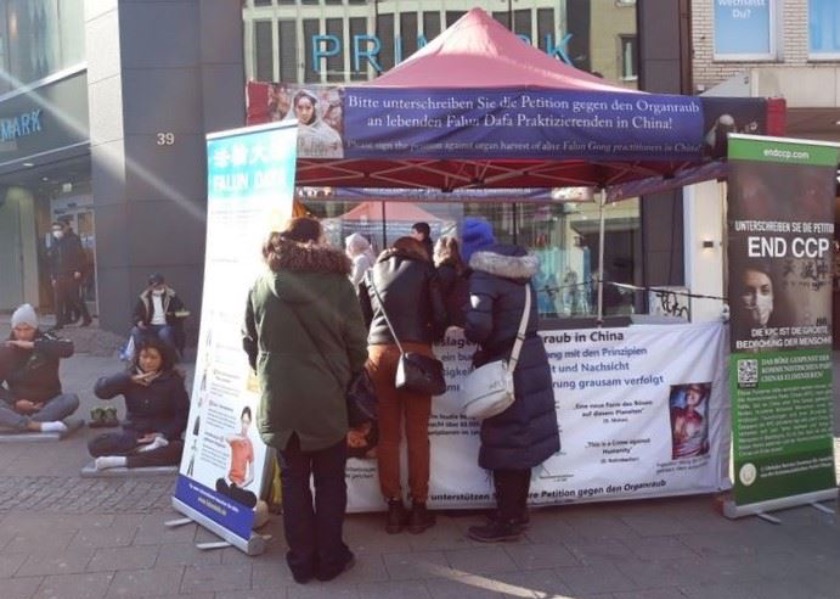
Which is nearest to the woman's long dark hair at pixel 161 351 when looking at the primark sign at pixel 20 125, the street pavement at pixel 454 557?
the street pavement at pixel 454 557

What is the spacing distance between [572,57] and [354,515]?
1010 centimetres

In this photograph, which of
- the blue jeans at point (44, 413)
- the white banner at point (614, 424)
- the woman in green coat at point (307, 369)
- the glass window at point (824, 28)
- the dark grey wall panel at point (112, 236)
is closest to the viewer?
the woman in green coat at point (307, 369)

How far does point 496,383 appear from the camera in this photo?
15.6ft

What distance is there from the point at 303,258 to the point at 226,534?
1762 millimetres

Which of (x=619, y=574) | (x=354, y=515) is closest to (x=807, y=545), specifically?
(x=619, y=574)

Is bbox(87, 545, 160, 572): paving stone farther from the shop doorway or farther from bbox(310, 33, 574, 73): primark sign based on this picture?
the shop doorway

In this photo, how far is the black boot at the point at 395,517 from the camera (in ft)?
16.9

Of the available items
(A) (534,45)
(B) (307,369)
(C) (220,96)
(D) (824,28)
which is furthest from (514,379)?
(D) (824,28)

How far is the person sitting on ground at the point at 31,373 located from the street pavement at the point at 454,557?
7.10 feet

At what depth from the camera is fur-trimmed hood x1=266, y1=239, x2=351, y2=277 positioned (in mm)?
4293

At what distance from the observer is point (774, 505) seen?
5.40 meters

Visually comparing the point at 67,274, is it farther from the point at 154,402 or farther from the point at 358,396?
the point at 358,396

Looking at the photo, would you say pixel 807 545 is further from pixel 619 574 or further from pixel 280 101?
pixel 280 101

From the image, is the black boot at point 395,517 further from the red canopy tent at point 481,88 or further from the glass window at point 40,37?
the glass window at point 40,37
